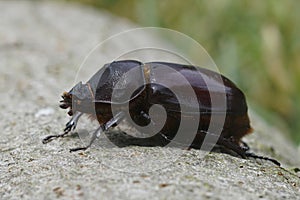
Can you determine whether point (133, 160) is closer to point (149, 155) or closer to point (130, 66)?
point (149, 155)

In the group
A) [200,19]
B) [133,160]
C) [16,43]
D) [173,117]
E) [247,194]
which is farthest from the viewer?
[200,19]

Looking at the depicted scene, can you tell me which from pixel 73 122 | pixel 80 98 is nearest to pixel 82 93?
pixel 80 98

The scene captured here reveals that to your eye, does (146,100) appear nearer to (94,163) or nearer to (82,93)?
(82,93)

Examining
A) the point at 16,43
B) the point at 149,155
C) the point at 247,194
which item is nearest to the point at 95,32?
the point at 16,43

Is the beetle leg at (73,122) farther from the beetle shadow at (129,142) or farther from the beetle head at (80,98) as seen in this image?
the beetle shadow at (129,142)

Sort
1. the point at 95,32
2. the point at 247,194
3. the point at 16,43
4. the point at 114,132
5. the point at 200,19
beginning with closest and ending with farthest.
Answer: the point at 247,194 → the point at 114,132 → the point at 16,43 → the point at 95,32 → the point at 200,19
